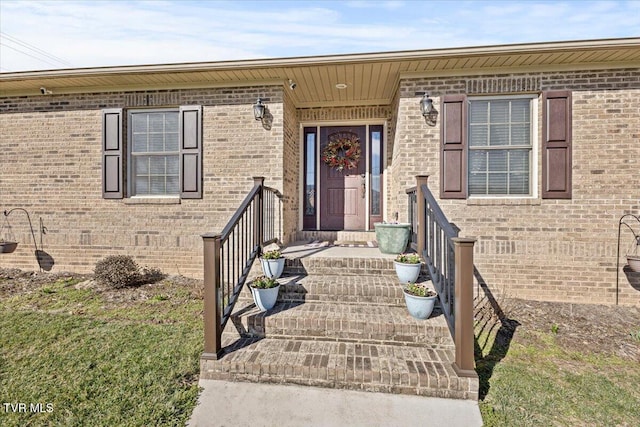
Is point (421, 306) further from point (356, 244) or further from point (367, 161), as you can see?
point (367, 161)

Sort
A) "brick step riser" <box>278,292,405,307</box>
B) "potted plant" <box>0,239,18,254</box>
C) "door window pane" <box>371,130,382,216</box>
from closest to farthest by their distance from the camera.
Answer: "brick step riser" <box>278,292,405,307</box>, "potted plant" <box>0,239,18,254</box>, "door window pane" <box>371,130,382,216</box>

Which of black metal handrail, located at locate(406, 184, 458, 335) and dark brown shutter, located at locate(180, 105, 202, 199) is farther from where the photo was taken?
dark brown shutter, located at locate(180, 105, 202, 199)

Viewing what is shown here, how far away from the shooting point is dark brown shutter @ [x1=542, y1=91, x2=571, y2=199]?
4211mm

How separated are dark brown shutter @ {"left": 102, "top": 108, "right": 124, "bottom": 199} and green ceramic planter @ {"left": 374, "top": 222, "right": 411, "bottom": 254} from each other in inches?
170

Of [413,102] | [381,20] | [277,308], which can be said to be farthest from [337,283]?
[381,20]

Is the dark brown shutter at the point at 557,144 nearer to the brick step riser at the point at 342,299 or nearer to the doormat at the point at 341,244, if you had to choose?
the doormat at the point at 341,244

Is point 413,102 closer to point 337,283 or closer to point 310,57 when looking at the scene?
point 310,57

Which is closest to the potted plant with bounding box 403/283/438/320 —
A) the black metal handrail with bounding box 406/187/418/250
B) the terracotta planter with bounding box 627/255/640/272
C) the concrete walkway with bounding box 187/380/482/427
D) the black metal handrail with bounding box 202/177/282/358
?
the concrete walkway with bounding box 187/380/482/427

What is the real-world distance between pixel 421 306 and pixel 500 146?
292cm

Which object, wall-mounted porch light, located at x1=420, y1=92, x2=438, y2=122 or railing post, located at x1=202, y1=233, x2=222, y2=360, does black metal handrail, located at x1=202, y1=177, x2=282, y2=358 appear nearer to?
railing post, located at x1=202, y1=233, x2=222, y2=360

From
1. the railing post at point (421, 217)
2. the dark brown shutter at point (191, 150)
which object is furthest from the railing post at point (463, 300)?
the dark brown shutter at point (191, 150)

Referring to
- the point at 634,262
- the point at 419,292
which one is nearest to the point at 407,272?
the point at 419,292

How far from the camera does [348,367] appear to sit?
2.44 m

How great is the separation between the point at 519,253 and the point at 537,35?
2906 mm
